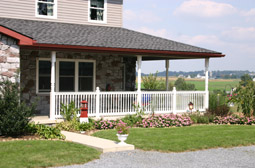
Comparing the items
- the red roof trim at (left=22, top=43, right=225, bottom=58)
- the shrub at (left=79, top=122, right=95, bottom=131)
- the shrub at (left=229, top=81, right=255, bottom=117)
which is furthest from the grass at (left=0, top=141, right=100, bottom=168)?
the shrub at (left=229, top=81, right=255, bottom=117)

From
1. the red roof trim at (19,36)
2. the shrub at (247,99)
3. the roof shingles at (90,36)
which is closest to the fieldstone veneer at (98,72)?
the roof shingles at (90,36)

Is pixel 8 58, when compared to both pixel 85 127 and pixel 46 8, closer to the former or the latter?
pixel 85 127

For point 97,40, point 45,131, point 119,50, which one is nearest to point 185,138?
point 45,131

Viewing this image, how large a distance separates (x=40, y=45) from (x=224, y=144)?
22.6 ft

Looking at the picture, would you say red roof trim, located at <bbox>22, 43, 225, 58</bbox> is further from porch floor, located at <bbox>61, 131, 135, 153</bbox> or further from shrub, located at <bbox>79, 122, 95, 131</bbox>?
porch floor, located at <bbox>61, 131, 135, 153</bbox>

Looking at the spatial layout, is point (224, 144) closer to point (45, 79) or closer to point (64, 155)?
point (64, 155)

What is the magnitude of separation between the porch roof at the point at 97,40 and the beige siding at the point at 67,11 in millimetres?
377

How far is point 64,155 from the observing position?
9094 mm

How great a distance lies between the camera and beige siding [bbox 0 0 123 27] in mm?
17181

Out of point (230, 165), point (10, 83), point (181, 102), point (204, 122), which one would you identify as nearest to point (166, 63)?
point (181, 102)

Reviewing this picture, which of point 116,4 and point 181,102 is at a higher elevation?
point 116,4

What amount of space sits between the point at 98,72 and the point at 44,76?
2577mm

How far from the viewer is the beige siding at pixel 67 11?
17181 mm

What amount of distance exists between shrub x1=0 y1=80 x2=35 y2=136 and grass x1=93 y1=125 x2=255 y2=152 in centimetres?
234
